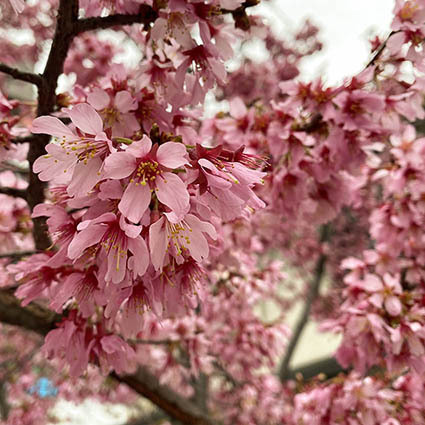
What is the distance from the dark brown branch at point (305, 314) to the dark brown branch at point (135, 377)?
7.52ft

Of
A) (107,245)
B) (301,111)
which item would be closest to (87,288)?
(107,245)

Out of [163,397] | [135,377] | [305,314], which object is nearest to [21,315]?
[135,377]

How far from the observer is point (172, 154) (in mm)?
741

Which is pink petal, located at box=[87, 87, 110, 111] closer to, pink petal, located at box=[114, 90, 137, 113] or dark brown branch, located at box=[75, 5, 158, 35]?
pink petal, located at box=[114, 90, 137, 113]

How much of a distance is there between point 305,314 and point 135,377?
312 cm

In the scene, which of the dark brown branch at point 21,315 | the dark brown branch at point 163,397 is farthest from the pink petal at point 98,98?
the dark brown branch at point 163,397

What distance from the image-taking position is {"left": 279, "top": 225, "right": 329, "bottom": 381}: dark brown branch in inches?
179

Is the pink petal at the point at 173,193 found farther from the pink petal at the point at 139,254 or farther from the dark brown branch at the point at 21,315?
the dark brown branch at the point at 21,315

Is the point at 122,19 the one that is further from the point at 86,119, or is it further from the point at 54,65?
the point at 86,119

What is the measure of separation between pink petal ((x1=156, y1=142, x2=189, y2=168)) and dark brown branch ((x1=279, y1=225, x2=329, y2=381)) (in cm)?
431

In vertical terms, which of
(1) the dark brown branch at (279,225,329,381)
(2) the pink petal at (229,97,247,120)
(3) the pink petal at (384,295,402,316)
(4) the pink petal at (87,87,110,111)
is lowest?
(1) the dark brown branch at (279,225,329,381)

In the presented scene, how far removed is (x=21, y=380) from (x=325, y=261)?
4.09m

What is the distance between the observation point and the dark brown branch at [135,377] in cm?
164

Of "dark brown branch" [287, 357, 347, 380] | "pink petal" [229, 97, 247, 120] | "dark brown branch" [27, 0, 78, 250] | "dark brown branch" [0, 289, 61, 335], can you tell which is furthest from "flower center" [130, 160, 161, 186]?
"dark brown branch" [287, 357, 347, 380]
